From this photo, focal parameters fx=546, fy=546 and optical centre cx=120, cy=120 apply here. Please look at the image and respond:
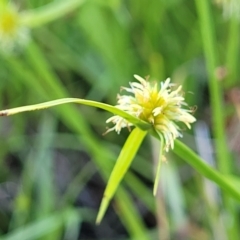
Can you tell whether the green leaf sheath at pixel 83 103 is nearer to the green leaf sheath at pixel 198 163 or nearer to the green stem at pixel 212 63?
the green leaf sheath at pixel 198 163

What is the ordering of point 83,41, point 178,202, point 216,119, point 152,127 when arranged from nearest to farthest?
1. point 152,127
2. point 216,119
3. point 178,202
4. point 83,41

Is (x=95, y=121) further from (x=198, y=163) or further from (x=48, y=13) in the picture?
(x=198, y=163)

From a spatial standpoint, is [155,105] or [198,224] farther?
[198,224]

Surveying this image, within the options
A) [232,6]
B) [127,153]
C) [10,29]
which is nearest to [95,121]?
[10,29]

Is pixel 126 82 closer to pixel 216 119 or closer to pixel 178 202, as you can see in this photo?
pixel 178 202

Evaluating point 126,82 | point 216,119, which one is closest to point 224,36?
point 126,82

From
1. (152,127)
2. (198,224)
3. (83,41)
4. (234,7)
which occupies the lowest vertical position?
(152,127)

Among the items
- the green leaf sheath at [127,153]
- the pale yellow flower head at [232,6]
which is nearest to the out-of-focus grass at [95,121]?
the pale yellow flower head at [232,6]
